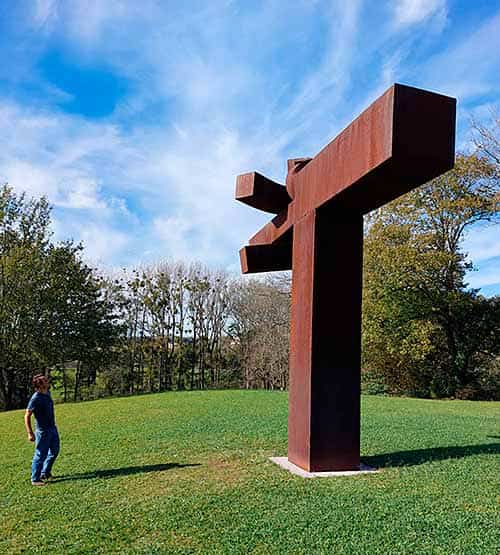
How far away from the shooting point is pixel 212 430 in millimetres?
7801

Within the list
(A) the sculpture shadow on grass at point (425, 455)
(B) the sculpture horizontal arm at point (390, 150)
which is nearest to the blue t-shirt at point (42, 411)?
(A) the sculpture shadow on grass at point (425, 455)

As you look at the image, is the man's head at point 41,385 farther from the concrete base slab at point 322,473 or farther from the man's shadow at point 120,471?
the concrete base slab at point 322,473

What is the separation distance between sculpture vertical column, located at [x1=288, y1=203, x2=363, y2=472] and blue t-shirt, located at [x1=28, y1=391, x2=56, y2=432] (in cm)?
247

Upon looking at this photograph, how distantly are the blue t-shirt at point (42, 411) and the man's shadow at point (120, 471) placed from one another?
536mm

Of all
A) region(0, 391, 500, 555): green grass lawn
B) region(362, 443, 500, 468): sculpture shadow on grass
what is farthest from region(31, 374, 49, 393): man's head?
region(362, 443, 500, 468): sculpture shadow on grass

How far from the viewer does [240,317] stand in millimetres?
22000

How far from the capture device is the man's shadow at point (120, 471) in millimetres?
5215

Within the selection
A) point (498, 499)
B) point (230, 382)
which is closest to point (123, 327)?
point (230, 382)

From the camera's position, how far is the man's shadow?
5215mm

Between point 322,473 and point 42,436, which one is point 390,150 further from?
point 42,436

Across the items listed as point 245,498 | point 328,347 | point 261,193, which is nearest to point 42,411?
point 245,498

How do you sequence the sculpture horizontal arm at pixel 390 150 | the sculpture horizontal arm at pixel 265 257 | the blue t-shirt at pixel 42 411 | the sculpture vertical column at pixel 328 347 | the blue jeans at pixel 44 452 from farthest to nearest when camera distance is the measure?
the sculpture horizontal arm at pixel 265 257, the blue t-shirt at pixel 42 411, the blue jeans at pixel 44 452, the sculpture vertical column at pixel 328 347, the sculpture horizontal arm at pixel 390 150

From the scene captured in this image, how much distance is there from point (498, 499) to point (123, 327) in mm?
18087

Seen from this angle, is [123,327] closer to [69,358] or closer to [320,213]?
[69,358]
